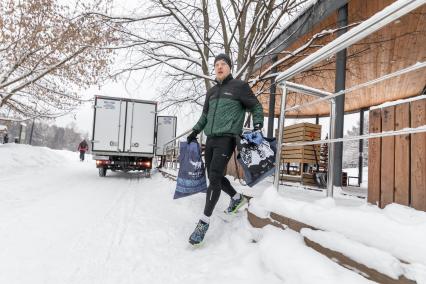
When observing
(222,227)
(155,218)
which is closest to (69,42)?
(155,218)

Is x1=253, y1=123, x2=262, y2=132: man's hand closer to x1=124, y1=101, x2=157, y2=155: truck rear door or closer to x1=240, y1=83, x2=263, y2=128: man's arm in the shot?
x1=240, y1=83, x2=263, y2=128: man's arm

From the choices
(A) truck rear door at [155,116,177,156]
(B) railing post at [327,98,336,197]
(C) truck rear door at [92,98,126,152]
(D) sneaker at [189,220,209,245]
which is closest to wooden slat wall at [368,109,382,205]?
(B) railing post at [327,98,336,197]

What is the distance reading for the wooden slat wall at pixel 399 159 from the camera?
2359 millimetres

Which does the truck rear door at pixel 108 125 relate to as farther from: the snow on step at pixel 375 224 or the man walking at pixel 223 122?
the snow on step at pixel 375 224

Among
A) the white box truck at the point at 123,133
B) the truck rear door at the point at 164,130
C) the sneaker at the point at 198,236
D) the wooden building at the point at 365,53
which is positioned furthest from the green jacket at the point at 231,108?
the truck rear door at the point at 164,130

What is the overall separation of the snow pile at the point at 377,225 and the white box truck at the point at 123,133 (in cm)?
1029

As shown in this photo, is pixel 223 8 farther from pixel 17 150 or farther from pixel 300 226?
pixel 17 150

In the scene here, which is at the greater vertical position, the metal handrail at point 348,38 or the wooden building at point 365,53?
the wooden building at point 365,53

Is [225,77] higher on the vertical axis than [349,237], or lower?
higher

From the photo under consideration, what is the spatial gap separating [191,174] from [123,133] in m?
9.05

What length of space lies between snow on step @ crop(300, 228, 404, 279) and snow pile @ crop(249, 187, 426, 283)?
19 mm

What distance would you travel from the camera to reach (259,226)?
124 inches

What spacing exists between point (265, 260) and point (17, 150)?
15775mm

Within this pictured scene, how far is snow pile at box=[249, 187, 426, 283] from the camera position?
58.4 inches
